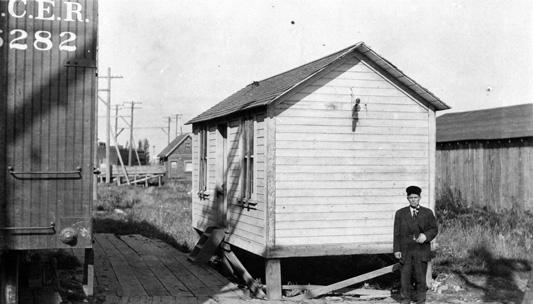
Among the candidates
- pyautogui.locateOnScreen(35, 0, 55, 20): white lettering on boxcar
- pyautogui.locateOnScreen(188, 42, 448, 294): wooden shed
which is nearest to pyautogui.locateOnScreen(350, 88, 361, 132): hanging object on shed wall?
pyautogui.locateOnScreen(188, 42, 448, 294): wooden shed

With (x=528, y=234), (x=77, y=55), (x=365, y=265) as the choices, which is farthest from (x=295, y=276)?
(x=77, y=55)

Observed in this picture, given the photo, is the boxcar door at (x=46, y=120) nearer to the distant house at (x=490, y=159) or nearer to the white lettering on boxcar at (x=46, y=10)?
the white lettering on boxcar at (x=46, y=10)

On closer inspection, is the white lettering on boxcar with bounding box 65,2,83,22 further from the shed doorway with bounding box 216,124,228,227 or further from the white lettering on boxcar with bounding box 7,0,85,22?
the shed doorway with bounding box 216,124,228,227

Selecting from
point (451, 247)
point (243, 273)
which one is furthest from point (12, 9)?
point (451, 247)

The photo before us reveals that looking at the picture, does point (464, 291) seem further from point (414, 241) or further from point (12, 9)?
point (12, 9)

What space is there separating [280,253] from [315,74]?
3.19 metres

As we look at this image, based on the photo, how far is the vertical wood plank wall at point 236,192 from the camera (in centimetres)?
1081

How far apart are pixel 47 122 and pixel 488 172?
17.5m

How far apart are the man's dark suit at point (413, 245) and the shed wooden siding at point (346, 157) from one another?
72.3 inches

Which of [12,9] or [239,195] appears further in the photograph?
[239,195]

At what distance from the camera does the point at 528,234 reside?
15508mm

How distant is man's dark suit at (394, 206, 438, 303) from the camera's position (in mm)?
9102

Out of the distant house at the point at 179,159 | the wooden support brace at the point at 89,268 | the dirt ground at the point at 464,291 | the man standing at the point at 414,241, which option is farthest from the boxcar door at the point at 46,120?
the distant house at the point at 179,159

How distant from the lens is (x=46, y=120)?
21.4 feet
